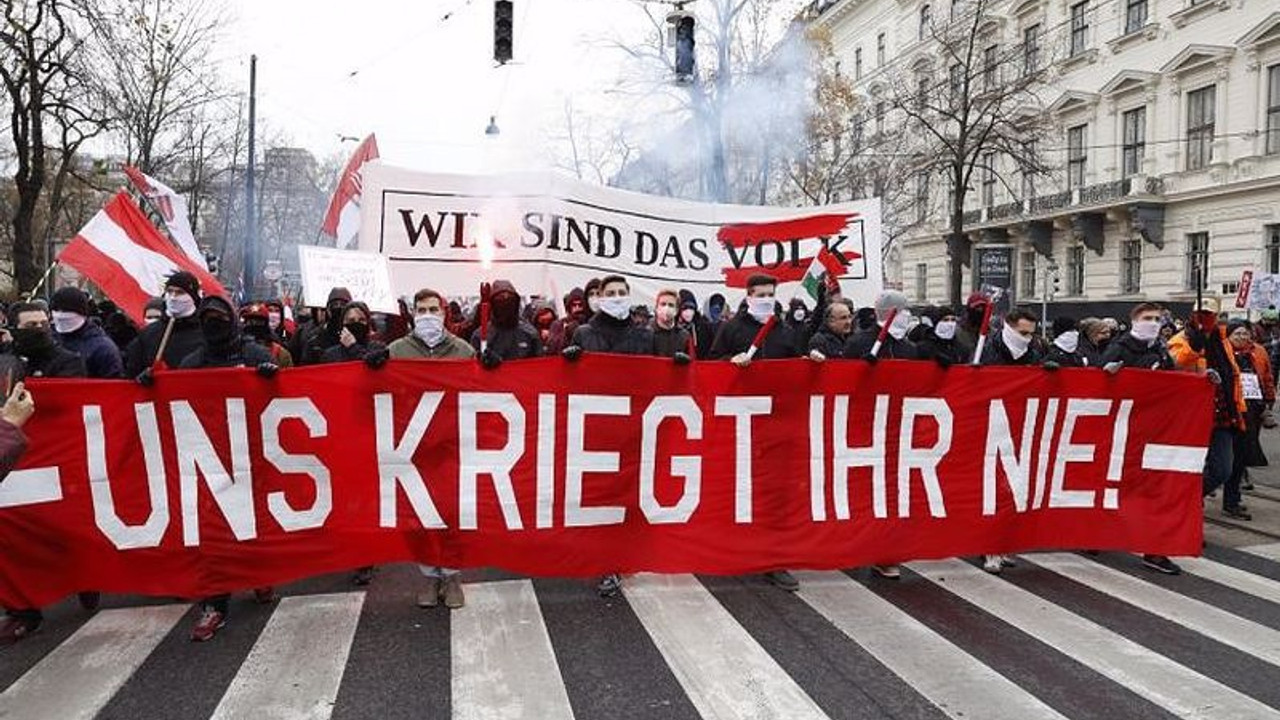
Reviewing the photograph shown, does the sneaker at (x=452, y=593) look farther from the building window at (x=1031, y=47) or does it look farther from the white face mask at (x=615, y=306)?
the building window at (x=1031, y=47)

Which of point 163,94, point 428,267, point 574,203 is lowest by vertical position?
point 428,267

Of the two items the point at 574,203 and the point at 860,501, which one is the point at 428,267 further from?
the point at 860,501

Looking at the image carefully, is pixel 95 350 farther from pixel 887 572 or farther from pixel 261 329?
pixel 887 572

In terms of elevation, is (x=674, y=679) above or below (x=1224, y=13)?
below

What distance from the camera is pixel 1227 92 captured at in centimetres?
2861

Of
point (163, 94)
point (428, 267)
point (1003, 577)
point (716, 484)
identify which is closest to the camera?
point (716, 484)

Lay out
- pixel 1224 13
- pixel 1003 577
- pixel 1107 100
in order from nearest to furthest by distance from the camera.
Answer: pixel 1003 577
pixel 1224 13
pixel 1107 100

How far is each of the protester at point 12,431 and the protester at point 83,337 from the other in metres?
2.58

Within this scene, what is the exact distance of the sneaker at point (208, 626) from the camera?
470 centimetres

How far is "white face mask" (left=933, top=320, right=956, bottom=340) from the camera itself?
6578mm

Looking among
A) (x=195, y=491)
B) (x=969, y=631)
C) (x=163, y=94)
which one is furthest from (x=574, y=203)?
(x=163, y=94)

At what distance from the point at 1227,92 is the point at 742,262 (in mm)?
25765

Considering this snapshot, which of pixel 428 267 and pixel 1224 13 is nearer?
pixel 428 267

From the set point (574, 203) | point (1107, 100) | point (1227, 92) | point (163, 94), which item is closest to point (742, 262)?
point (574, 203)
